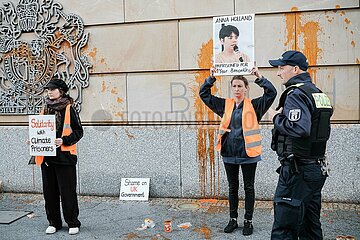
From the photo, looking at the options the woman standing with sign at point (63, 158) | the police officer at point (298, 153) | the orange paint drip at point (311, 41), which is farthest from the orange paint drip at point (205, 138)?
the police officer at point (298, 153)

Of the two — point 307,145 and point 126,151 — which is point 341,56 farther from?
point 126,151

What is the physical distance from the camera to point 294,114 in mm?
3865

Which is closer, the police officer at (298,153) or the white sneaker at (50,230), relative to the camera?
the police officer at (298,153)

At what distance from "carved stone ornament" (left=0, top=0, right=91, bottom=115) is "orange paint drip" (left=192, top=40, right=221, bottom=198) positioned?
1.96 m

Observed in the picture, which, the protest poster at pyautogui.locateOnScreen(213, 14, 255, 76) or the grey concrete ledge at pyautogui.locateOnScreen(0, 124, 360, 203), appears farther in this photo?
the grey concrete ledge at pyautogui.locateOnScreen(0, 124, 360, 203)

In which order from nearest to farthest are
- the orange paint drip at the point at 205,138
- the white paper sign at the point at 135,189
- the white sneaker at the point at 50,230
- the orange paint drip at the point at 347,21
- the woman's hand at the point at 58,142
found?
1. the woman's hand at the point at 58,142
2. the white sneaker at the point at 50,230
3. the orange paint drip at the point at 347,21
4. the orange paint drip at the point at 205,138
5. the white paper sign at the point at 135,189

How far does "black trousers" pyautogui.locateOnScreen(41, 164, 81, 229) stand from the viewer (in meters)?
5.39

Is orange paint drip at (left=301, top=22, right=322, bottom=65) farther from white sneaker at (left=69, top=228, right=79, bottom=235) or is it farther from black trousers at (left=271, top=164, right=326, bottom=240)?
white sneaker at (left=69, top=228, right=79, bottom=235)

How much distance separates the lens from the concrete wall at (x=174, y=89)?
20.9ft

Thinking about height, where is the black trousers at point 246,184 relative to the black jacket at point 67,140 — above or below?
below

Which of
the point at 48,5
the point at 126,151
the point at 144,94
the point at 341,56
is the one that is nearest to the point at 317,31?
the point at 341,56

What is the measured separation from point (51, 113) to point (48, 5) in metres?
2.82

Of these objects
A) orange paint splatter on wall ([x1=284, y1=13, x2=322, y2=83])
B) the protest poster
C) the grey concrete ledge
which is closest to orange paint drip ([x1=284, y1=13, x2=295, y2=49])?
orange paint splatter on wall ([x1=284, y1=13, x2=322, y2=83])

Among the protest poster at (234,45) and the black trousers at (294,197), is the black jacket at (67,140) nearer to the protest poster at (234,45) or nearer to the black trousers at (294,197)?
the protest poster at (234,45)
